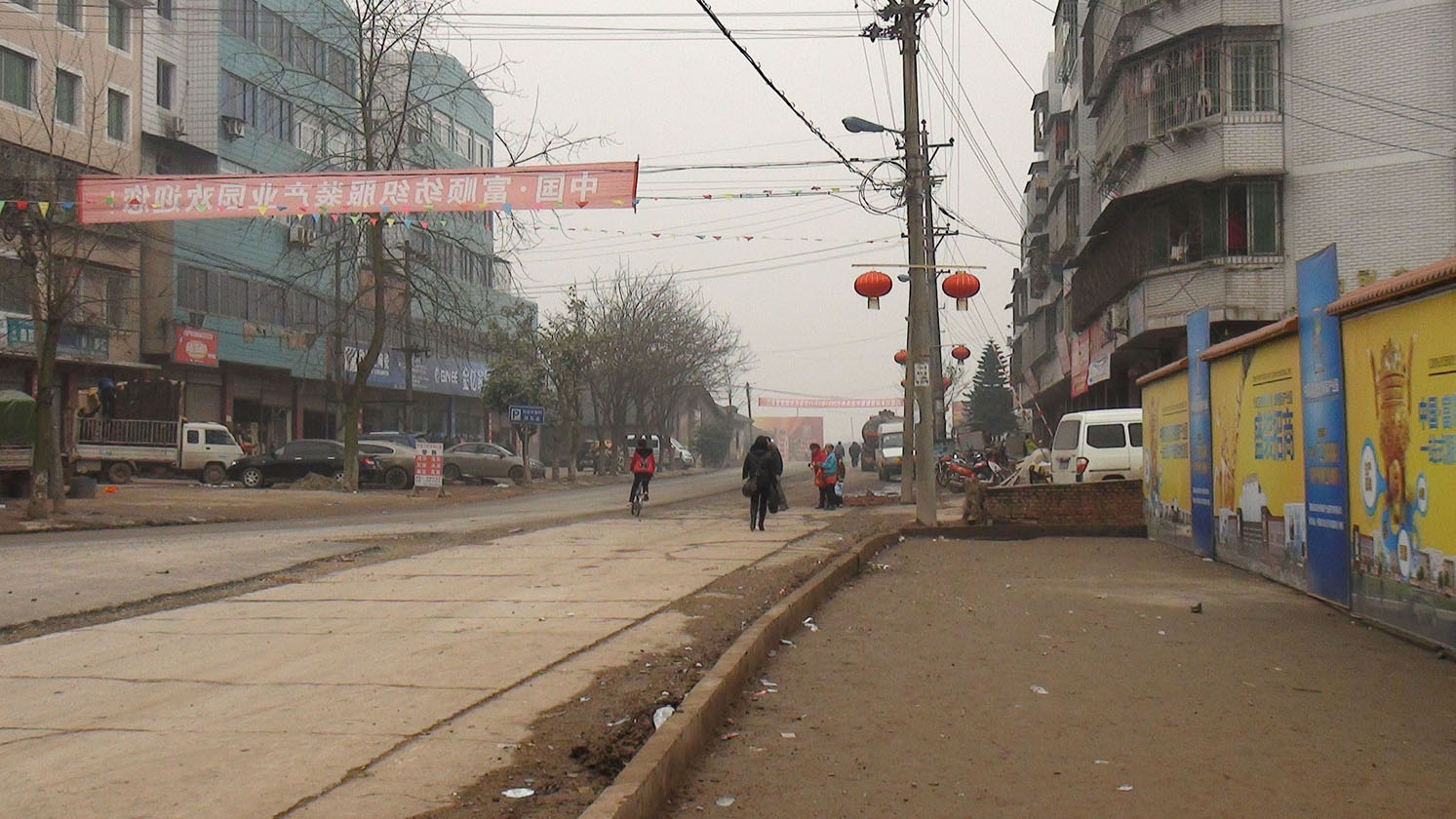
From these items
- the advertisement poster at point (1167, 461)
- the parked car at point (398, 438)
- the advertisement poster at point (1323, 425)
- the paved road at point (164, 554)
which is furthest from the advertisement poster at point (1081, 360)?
the advertisement poster at point (1323, 425)

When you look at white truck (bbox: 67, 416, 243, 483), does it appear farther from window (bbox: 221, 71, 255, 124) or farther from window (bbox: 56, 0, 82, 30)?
window (bbox: 221, 71, 255, 124)

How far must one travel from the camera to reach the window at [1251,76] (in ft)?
86.5

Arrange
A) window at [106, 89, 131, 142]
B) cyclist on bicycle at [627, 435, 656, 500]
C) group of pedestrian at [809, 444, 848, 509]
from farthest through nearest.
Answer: window at [106, 89, 131, 142], group of pedestrian at [809, 444, 848, 509], cyclist on bicycle at [627, 435, 656, 500]

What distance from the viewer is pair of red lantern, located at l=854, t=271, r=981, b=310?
20.8 metres

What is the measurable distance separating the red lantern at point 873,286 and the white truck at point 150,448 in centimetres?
2249

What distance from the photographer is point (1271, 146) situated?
2623cm

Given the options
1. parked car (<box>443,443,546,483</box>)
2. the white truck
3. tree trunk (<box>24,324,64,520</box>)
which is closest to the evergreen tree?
parked car (<box>443,443,546,483</box>)

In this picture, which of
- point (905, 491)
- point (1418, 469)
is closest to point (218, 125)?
point (905, 491)

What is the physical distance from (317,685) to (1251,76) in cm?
2481

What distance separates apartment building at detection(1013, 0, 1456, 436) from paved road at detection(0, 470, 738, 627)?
13.5 m

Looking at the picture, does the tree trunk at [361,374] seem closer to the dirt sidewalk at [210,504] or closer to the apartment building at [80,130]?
the dirt sidewalk at [210,504]

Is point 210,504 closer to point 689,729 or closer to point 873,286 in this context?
point 873,286

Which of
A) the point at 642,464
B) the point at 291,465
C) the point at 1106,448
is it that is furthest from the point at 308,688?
the point at 291,465

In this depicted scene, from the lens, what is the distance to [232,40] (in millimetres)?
43594
